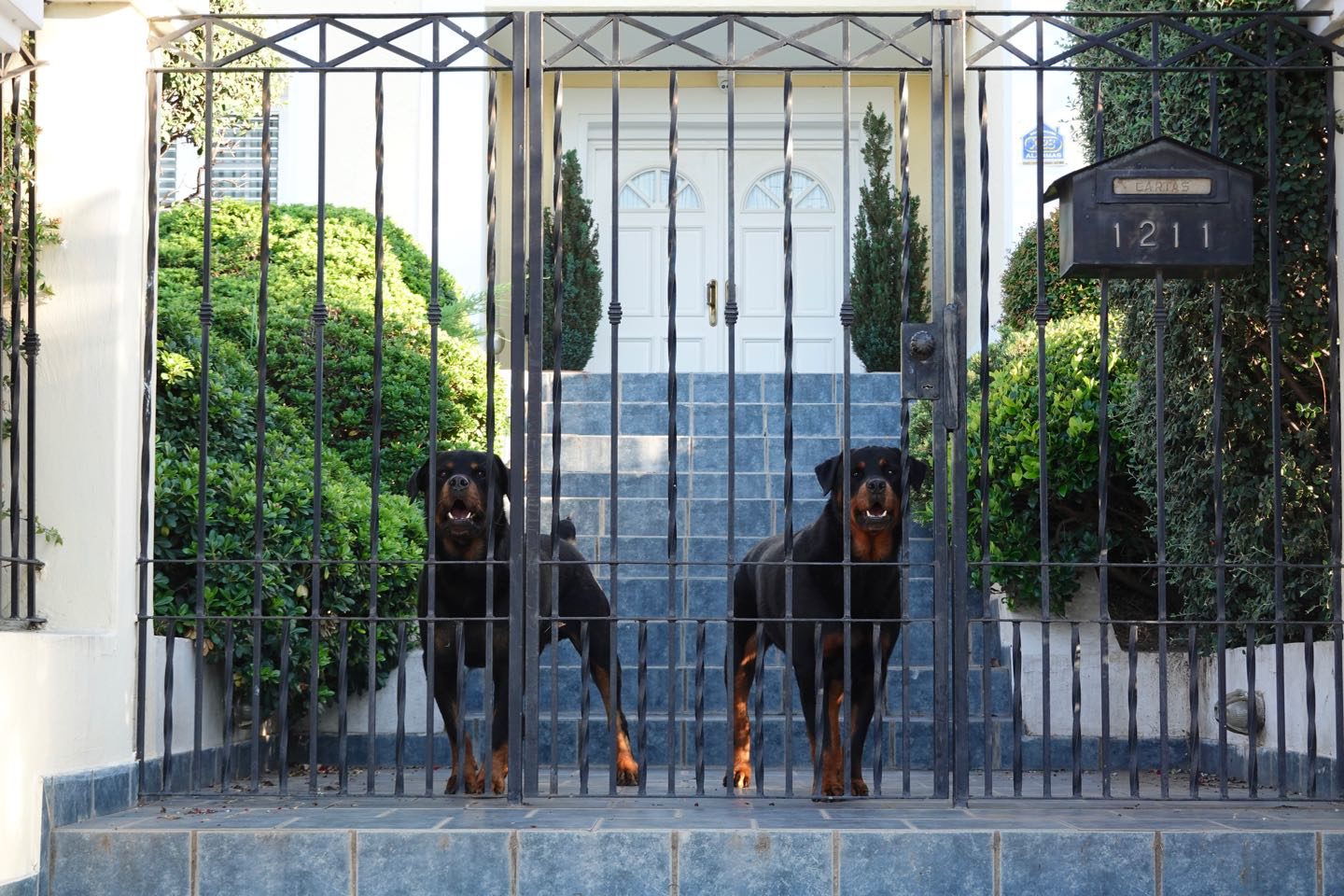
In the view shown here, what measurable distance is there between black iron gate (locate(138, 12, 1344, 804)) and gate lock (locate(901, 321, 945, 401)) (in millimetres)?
24

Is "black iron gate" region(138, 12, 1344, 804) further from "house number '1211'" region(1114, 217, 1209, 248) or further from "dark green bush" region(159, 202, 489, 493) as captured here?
"dark green bush" region(159, 202, 489, 493)

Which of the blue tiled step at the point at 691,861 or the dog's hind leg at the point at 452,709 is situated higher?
the dog's hind leg at the point at 452,709

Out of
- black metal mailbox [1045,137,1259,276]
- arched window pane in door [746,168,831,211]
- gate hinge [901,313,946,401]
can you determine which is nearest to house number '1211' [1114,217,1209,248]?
black metal mailbox [1045,137,1259,276]

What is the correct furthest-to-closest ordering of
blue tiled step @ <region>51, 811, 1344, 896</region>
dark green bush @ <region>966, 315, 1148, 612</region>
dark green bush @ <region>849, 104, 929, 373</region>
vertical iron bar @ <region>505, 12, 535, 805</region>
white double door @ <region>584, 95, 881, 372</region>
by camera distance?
1. white double door @ <region>584, 95, 881, 372</region>
2. dark green bush @ <region>849, 104, 929, 373</region>
3. dark green bush @ <region>966, 315, 1148, 612</region>
4. vertical iron bar @ <region>505, 12, 535, 805</region>
5. blue tiled step @ <region>51, 811, 1344, 896</region>

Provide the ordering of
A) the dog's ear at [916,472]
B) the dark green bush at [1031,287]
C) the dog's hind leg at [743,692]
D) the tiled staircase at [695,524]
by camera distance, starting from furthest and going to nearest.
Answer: the dark green bush at [1031,287] → the tiled staircase at [695,524] → the dog's hind leg at [743,692] → the dog's ear at [916,472]

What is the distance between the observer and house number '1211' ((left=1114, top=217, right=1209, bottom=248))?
5.33m

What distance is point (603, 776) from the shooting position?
656 cm

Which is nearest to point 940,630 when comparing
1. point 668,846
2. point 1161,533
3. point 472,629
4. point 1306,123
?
point 1161,533

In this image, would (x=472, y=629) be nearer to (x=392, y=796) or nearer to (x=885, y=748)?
(x=392, y=796)

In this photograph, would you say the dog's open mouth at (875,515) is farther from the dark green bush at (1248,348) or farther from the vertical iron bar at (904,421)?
the dark green bush at (1248,348)

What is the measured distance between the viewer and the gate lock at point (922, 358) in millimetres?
5293

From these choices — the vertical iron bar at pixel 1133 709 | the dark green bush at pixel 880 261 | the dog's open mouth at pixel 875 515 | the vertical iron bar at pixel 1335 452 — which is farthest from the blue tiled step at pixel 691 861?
the dark green bush at pixel 880 261

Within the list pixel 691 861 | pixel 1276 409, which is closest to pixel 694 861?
pixel 691 861

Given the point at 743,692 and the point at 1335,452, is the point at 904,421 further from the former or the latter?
the point at 743,692
